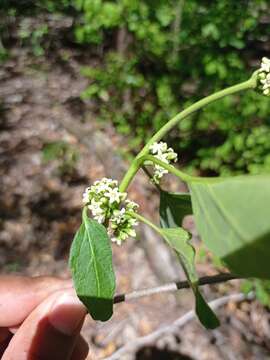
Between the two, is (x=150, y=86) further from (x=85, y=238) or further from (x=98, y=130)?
(x=85, y=238)

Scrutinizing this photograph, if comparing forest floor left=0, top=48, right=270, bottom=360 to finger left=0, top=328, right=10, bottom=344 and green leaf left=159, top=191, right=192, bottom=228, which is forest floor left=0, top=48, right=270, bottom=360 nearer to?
finger left=0, top=328, right=10, bottom=344

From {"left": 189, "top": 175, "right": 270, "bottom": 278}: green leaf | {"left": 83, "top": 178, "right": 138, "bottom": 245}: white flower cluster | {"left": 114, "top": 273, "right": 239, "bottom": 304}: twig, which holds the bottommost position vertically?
{"left": 114, "top": 273, "right": 239, "bottom": 304}: twig

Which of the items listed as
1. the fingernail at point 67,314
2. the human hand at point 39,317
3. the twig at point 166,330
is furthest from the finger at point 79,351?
the twig at point 166,330

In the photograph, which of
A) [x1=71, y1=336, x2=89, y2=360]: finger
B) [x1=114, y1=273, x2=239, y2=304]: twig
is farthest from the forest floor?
[x1=114, y1=273, x2=239, y2=304]: twig

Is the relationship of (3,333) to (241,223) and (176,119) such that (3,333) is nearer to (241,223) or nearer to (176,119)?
(176,119)

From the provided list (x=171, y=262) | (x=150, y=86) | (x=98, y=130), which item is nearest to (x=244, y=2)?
(x=150, y=86)

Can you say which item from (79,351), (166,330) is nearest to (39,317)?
(79,351)
